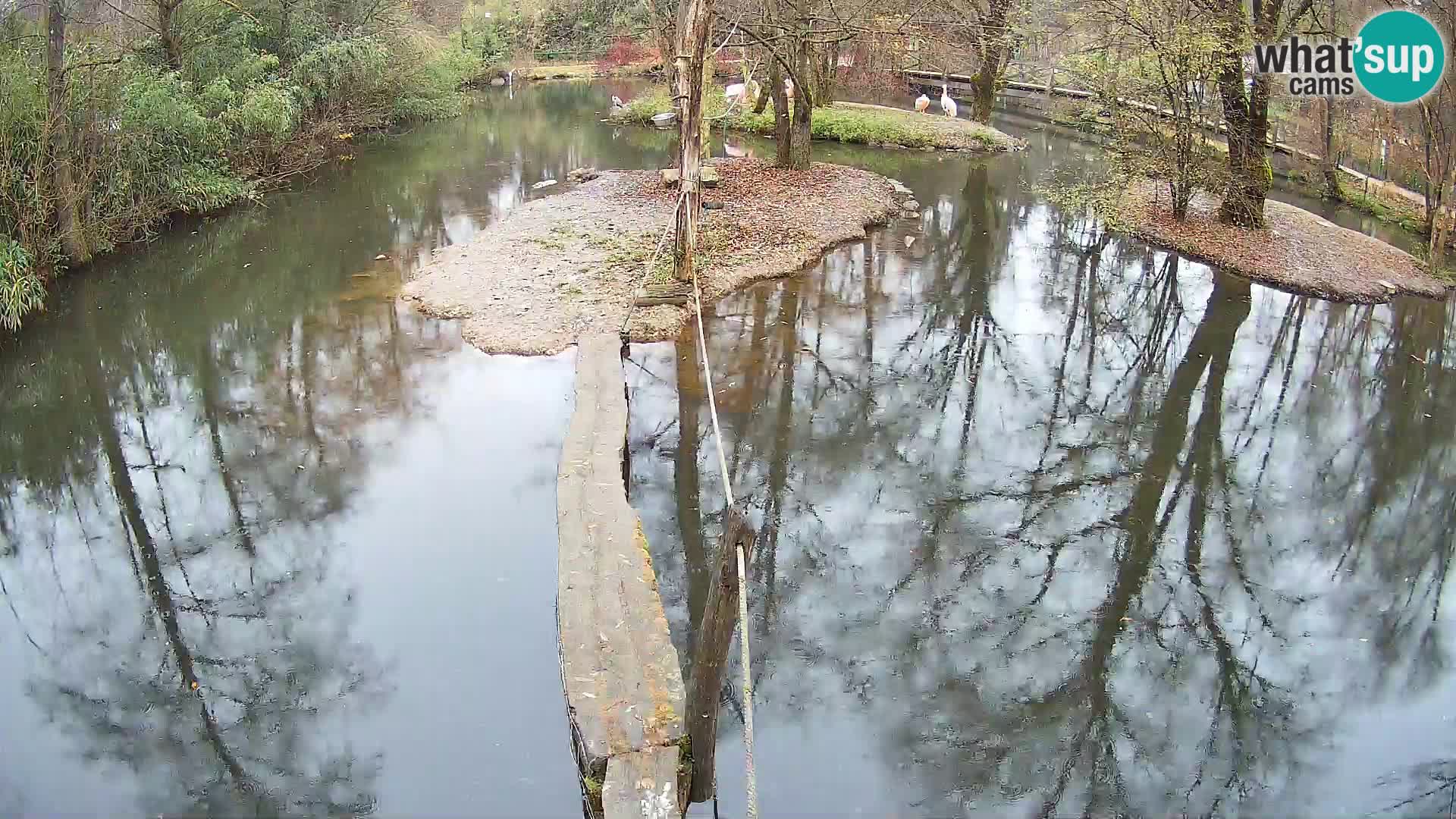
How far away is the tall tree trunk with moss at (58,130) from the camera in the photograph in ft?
38.0

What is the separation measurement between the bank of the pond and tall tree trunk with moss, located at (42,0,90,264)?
12.0 meters

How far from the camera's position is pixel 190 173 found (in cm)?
1505

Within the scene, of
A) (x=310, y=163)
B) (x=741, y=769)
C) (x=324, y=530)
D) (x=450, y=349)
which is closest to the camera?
(x=741, y=769)

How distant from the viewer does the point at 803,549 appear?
22.9 ft

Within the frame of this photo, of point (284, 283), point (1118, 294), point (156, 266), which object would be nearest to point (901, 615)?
point (1118, 294)

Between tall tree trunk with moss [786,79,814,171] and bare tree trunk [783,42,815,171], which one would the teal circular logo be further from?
tall tree trunk with moss [786,79,814,171]

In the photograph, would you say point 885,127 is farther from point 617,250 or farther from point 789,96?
point 617,250

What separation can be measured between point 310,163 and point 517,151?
464cm

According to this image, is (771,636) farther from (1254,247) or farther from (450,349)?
(1254,247)

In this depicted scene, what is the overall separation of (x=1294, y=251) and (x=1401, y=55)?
289 centimetres

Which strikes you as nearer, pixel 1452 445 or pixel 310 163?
pixel 1452 445

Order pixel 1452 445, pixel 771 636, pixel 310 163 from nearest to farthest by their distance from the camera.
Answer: pixel 771 636, pixel 1452 445, pixel 310 163

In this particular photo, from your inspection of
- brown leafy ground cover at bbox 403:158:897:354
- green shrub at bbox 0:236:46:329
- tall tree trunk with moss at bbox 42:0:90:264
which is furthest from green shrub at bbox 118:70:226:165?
brown leafy ground cover at bbox 403:158:897:354

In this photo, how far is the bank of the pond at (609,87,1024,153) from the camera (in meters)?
22.3
